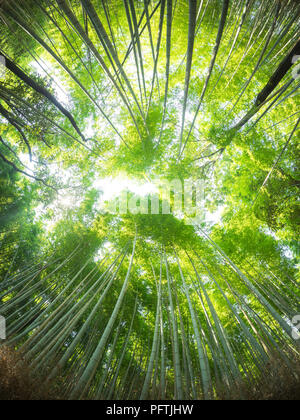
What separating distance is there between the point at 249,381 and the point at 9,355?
7.76 feet

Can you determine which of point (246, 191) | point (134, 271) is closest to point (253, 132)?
point (246, 191)

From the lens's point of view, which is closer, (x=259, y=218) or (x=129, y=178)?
(x=259, y=218)

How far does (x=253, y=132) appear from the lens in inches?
125

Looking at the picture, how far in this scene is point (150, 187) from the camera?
415 centimetres

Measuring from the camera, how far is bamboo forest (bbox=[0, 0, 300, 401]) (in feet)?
9.17

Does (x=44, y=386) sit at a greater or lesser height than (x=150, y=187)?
lesser

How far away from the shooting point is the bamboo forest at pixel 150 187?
110 inches

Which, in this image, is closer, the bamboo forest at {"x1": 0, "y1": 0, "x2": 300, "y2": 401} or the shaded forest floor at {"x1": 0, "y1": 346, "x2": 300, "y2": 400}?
the shaded forest floor at {"x1": 0, "y1": 346, "x2": 300, "y2": 400}

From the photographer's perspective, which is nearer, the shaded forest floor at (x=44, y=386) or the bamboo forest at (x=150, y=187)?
the shaded forest floor at (x=44, y=386)

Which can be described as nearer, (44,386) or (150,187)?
(44,386)
